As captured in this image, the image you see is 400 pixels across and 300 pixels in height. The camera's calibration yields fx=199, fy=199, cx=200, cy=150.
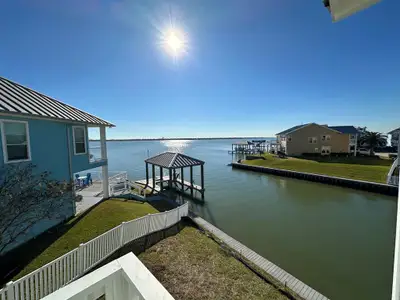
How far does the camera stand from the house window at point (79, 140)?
401 inches

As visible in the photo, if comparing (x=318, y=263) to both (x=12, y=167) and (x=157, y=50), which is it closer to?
(x=12, y=167)

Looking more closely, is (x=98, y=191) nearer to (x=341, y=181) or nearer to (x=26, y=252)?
(x=26, y=252)

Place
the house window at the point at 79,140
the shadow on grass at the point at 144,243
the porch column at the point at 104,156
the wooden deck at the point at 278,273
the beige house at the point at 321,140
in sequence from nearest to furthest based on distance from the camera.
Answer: the wooden deck at the point at 278,273 → the shadow on grass at the point at 144,243 → the house window at the point at 79,140 → the porch column at the point at 104,156 → the beige house at the point at 321,140

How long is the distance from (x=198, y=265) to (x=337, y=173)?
22.4m

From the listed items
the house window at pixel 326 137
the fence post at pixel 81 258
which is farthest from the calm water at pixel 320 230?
the house window at pixel 326 137

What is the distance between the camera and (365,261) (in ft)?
25.5

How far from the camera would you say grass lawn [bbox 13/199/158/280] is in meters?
6.40

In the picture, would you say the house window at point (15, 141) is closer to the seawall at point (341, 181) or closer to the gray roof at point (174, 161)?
the gray roof at point (174, 161)

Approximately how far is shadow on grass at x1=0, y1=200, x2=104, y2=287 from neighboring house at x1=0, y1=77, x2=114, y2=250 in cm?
30

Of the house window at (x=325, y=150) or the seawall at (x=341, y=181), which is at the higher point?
the house window at (x=325, y=150)

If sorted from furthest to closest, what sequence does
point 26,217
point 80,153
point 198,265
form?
point 80,153, point 26,217, point 198,265

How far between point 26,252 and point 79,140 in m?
5.46

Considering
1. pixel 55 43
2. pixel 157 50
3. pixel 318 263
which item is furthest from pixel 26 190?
pixel 318 263

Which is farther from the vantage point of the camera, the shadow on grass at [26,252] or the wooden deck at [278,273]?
the shadow on grass at [26,252]
